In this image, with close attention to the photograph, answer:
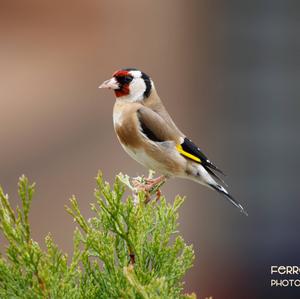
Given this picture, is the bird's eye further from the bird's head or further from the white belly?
the white belly

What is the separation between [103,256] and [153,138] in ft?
2.41

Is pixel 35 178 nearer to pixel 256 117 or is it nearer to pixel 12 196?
pixel 12 196

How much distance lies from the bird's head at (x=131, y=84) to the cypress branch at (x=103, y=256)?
446 millimetres

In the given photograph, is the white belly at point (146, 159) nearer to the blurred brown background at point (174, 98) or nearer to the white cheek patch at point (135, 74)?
the white cheek patch at point (135, 74)

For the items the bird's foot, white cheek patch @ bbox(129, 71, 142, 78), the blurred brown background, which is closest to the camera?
the bird's foot

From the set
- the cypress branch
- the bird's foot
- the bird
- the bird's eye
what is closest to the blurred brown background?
the bird

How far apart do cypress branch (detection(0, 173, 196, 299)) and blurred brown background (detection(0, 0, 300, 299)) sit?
3.14 metres

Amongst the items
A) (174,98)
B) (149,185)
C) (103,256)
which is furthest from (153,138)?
(174,98)

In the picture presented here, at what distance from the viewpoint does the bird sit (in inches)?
70.3

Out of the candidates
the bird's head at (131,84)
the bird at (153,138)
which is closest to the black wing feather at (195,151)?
the bird at (153,138)

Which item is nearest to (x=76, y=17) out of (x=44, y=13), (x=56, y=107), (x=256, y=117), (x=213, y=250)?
(x=44, y=13)

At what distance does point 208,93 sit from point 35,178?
3.69 feet

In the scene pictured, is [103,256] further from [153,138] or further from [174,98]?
[174,98]

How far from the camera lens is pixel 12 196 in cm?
447
